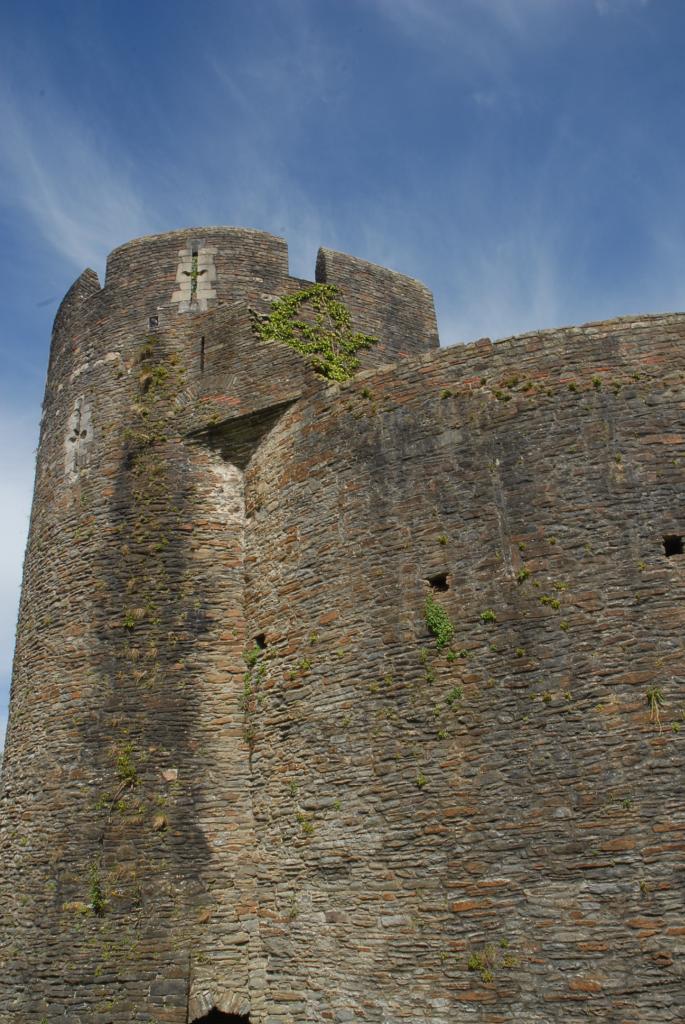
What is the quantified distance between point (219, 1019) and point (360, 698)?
339cm

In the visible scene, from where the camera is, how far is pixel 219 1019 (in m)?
9.11

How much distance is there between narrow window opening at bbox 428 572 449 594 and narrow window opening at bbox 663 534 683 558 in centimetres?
207

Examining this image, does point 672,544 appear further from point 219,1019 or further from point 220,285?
point 220,285

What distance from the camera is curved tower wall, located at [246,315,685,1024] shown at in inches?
299

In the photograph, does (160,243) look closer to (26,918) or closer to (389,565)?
(389,565)

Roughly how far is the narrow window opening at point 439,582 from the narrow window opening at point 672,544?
207cm

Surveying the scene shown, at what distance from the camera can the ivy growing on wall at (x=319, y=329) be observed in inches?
480

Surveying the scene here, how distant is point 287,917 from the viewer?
9008 mm

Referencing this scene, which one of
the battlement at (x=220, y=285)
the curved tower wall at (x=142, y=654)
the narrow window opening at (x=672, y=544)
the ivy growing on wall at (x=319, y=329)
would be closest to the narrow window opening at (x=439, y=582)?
the narrow window opening at (x=672, y=544)

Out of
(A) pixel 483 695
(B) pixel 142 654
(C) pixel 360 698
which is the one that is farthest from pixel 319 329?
(A) pixel 483 695

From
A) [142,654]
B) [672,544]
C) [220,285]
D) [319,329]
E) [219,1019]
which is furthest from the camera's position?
[220,285]

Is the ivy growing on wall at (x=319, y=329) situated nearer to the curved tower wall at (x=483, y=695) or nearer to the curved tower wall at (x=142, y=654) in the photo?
the curved tower wall at (x=142, y=654)

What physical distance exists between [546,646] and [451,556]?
1.36m

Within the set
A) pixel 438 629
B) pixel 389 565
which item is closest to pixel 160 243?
pixel 389 565
